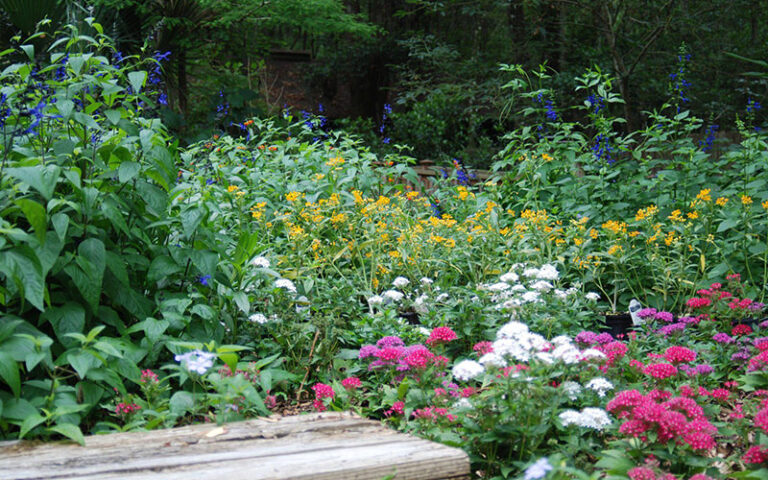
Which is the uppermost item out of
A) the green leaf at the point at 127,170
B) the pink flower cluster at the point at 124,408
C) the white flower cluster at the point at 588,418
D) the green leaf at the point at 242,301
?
the green leaf at the point at 127,170

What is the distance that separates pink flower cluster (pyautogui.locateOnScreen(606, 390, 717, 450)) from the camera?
198cm

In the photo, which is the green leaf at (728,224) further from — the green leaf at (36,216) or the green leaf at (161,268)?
the green leaf at (36,216)

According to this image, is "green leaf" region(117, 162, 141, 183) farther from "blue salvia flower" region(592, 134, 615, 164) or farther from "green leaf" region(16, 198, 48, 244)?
"blue salvia flower" region(592, 134, 615, 164)

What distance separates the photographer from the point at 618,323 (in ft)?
12.5

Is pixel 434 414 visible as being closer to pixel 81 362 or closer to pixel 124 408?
pixel 124 408

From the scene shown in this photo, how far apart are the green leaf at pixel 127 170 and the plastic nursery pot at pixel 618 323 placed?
8.18 feet

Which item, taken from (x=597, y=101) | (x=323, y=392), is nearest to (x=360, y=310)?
(x=323, y=392)

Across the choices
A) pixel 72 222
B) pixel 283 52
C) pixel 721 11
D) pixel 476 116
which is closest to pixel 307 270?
pixel 72 222

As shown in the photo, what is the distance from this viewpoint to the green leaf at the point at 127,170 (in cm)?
251

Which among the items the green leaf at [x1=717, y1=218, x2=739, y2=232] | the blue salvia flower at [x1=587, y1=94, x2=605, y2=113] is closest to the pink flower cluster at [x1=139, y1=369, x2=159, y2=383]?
the green leaf at [x1=717, y1=218, x2=739, y2=232]

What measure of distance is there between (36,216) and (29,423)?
64 cm

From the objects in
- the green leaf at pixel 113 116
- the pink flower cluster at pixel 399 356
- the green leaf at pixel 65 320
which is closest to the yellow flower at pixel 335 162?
the pink flower cluster at pixel 399 356

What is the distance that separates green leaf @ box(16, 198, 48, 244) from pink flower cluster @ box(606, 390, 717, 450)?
73.8 inches

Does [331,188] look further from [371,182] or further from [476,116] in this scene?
[476,116]
